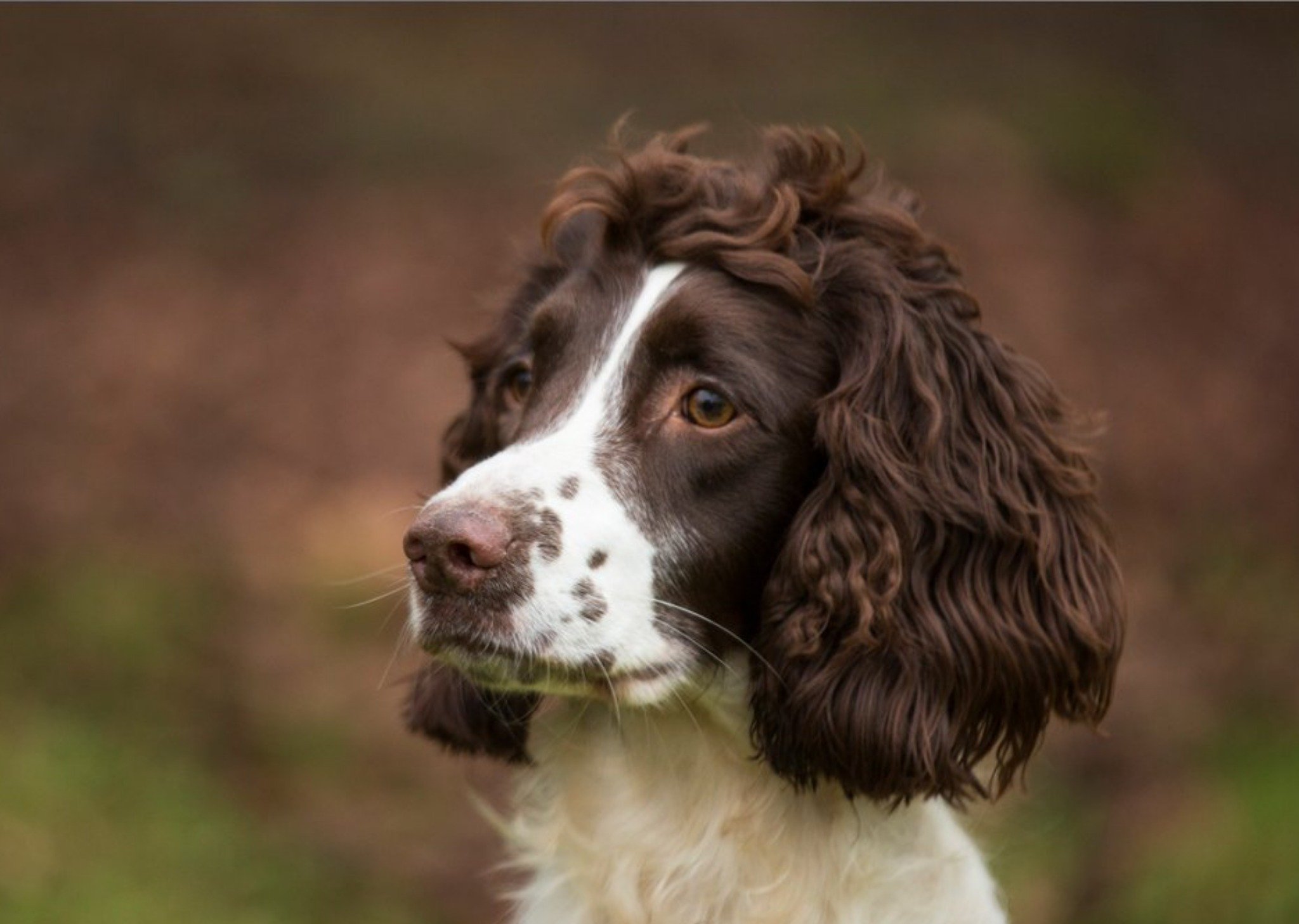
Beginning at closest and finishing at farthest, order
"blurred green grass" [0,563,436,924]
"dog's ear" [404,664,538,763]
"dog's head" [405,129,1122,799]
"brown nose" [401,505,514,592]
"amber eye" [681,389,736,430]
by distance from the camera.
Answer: "brown nose" [401,505,514,592] < "dog's head" [405,129,1122,799] < "amber eye" [681,389,736,430] < "dog's ear" [404,664,538,763] < "blurred green grass" [0,563,436,924]

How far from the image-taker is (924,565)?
4.12 metres

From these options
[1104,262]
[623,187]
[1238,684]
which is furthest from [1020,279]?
[623,187]

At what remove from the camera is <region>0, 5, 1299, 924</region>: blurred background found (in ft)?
27.0

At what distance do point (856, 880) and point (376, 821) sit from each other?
4.78 m

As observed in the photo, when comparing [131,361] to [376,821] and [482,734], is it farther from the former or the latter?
[482,734]

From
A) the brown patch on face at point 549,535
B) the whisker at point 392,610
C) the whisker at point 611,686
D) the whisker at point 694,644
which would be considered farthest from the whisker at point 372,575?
the whisker at point 694,644

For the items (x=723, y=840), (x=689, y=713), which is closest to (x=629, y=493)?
(x=689, y=713)

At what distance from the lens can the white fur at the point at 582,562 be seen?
375cm

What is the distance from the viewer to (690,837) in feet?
13.7

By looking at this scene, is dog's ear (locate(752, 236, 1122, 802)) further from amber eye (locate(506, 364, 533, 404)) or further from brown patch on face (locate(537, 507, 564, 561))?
amber eye (locate(506, 364, 533, 404))

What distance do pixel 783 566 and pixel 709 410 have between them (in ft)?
1.32

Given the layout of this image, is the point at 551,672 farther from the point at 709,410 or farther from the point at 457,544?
the point at 709,410

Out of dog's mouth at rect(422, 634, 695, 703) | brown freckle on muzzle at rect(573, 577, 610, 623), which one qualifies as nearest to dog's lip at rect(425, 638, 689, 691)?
dog's mouth at rect(422, 634, 695, 703)

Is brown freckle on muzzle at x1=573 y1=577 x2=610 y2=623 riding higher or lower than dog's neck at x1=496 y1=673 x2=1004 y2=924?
higher
